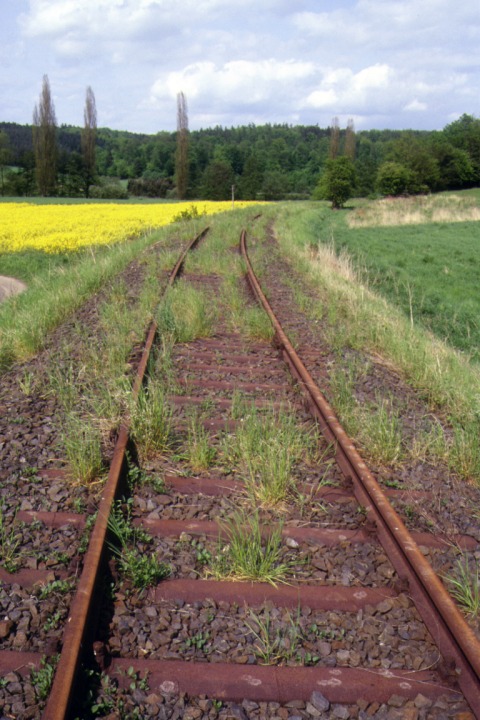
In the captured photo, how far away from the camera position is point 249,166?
95938 millimetres

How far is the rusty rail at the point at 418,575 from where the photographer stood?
2285mm

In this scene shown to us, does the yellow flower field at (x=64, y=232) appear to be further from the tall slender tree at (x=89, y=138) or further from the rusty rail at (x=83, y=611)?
the tall slender tree at (x=89, y=138)

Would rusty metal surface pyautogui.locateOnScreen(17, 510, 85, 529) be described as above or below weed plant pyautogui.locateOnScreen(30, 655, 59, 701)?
above

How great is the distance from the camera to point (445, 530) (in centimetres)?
347

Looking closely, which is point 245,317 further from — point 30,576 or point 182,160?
point 182,160

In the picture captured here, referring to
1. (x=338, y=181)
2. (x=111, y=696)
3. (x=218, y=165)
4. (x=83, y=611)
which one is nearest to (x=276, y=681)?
(x=111, y=696)

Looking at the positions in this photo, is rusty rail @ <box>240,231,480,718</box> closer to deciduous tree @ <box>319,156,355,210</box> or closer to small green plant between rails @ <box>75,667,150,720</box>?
small green plant between rails @ <box>75,667,150,720</box>

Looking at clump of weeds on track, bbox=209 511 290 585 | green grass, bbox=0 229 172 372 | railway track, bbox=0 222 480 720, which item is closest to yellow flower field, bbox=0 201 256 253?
green grass, bbox=0 229 172 372

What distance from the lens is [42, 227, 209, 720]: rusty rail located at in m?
2.03

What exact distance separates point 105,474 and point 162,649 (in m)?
1.51

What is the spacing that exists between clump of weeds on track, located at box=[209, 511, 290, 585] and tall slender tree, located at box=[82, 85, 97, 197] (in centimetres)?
7525

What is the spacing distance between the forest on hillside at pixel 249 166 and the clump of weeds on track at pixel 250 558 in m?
62.8

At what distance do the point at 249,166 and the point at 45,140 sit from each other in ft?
125

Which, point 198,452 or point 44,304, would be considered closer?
point 198,452
